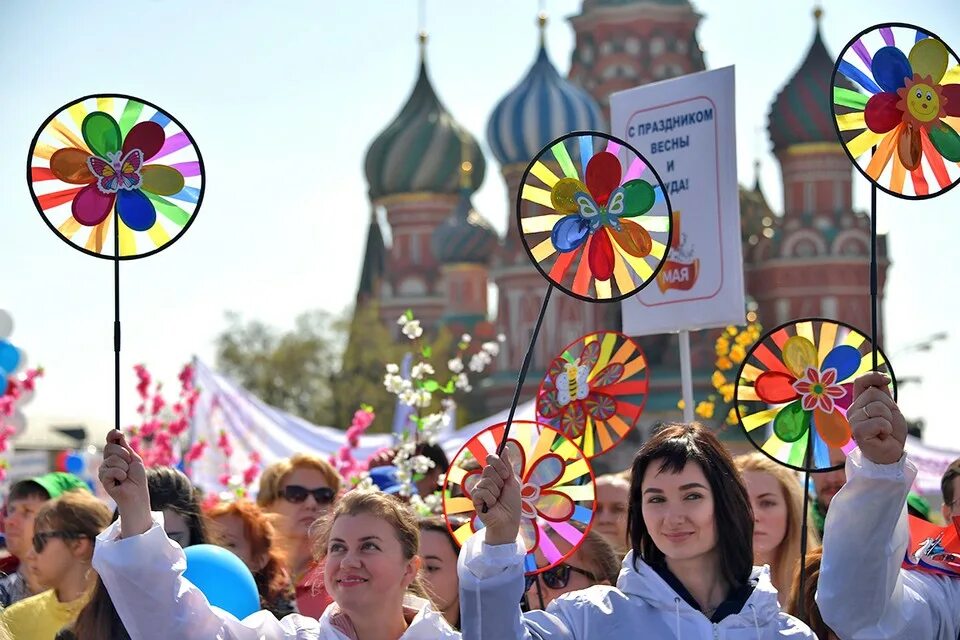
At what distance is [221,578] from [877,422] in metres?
1.80

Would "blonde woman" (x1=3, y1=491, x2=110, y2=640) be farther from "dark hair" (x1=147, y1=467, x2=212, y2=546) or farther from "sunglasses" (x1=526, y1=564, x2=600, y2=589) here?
"sunglasses" (x1=526, y1=564, x2=600, y2=589)

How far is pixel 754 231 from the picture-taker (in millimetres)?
38156

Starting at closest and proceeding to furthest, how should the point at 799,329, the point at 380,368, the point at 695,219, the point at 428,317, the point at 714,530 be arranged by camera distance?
the point at 714,530
the point at 799,329
the point at 695,219
the point at 380,368
the point at 428,317

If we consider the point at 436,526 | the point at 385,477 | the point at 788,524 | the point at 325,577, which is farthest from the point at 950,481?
the point at 385,477

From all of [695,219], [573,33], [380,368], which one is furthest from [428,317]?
[695,219]

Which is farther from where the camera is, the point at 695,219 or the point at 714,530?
the point at 695,219

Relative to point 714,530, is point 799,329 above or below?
above

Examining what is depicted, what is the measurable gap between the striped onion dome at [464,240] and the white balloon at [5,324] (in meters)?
31.4

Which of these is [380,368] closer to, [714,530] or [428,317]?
[428,317]

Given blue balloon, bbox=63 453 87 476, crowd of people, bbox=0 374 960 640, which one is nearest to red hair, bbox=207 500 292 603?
crowd of people, bbox=0 374 960 640

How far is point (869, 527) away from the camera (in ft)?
10.4

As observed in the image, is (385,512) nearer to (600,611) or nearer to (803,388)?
(600,611)

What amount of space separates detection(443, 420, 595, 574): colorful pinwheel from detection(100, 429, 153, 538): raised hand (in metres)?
0.98

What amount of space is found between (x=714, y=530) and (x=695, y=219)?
2.61 meters
